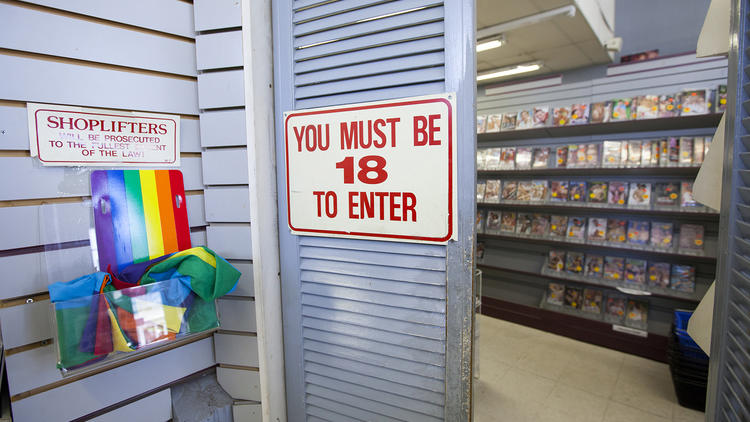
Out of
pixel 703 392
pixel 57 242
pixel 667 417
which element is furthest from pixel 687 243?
pixel 57 242

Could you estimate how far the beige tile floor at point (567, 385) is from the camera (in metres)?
2.65

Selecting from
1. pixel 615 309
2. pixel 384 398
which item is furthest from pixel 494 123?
pixel 384 398

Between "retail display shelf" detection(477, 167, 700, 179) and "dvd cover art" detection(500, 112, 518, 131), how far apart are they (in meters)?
0.54

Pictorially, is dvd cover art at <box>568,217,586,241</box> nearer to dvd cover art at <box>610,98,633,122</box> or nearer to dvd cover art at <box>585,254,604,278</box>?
dvd cover art at <box>585,254,604,278</box>

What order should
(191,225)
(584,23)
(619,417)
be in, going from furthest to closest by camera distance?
(584,23) → (619,417) → (191,225)

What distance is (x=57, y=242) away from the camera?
1239 millimetres

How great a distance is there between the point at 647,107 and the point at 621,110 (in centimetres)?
21

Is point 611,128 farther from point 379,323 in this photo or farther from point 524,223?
point 379,323

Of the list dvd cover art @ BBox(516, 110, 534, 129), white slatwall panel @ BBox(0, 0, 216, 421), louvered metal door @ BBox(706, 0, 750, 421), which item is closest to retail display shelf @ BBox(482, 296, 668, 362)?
dvd cover art @ BBox(516, 110, 534, 129)

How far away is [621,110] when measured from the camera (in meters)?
3.50

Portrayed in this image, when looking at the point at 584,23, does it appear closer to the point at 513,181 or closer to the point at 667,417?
the point at 513,181

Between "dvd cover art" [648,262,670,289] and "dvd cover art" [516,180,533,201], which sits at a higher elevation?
"dvd cover art" [516,180,533,201]

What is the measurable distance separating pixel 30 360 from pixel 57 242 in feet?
1.32

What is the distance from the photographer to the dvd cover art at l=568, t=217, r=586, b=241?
3916 mm
